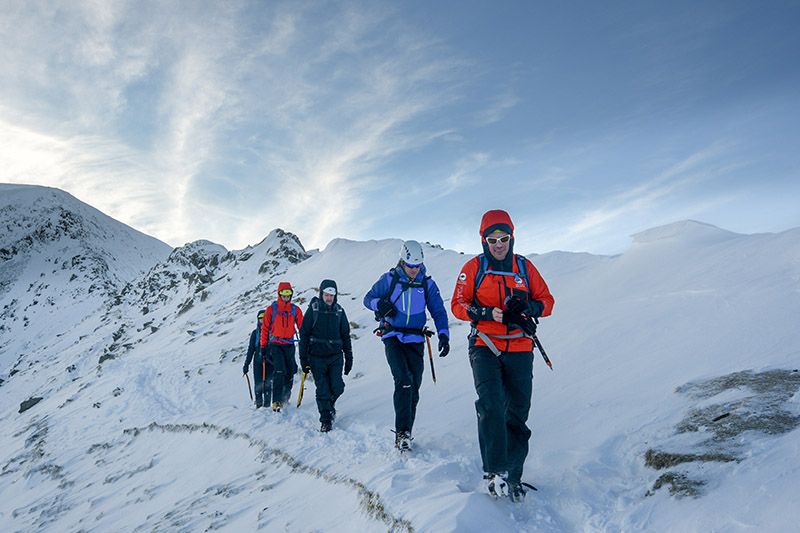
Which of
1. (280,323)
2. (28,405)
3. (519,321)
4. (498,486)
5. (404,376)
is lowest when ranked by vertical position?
(28,405)

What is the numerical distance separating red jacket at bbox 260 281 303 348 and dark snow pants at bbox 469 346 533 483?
21.9 ft

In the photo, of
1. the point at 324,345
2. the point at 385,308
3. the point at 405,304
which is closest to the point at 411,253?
the point at 405,304

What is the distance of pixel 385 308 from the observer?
5957 millimetres

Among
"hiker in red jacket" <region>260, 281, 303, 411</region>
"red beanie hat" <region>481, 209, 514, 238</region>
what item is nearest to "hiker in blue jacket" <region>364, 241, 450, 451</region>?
"red beanie hat" <region>481, 209, 514, 238</region>

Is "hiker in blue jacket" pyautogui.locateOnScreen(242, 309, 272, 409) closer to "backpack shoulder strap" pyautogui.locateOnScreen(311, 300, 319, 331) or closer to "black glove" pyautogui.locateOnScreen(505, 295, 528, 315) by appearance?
"backpack shoulder strap" pyautogui.locateOnScreen(311, 300, 319, 331)

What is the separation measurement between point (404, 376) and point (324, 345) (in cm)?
241

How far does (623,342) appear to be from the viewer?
791cm

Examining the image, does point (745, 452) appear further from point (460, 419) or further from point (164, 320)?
point (164, 320)

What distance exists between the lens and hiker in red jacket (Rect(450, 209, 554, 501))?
4.13 metres

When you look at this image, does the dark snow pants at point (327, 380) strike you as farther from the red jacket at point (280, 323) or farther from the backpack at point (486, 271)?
the backpack at point (486, 271)

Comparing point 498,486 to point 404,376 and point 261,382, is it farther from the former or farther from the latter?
point 261,382

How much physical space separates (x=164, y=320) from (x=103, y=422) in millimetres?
21501

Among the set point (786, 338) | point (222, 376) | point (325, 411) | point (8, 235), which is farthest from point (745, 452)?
point (8, 235)

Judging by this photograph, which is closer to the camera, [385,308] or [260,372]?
[385,308]
